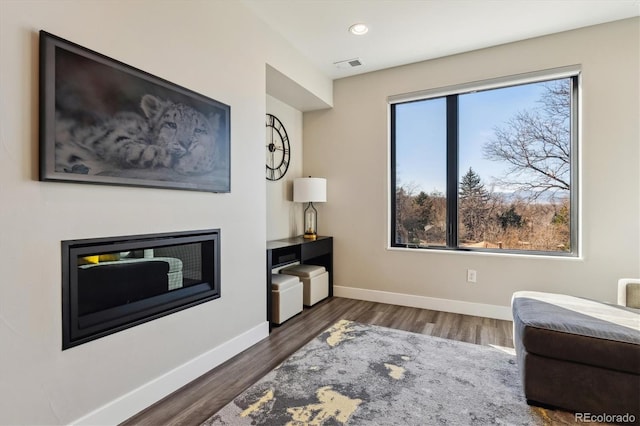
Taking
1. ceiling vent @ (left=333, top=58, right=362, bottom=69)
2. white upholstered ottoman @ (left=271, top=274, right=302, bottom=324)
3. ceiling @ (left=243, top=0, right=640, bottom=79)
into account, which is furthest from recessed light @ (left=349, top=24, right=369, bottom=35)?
white upholstered ottoman @ (left=271, top=274, right=302, bottom=324)

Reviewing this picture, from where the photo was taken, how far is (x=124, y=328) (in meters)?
1.70

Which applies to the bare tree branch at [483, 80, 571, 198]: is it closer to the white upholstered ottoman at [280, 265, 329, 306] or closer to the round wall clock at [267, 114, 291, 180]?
the white upholstered ottoman at [280, 265, 329, 306]

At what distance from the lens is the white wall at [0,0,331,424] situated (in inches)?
51.1

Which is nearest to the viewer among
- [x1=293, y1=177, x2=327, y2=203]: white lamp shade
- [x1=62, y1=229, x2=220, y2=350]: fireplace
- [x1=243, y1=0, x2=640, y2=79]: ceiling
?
[x1=62, y1=229, x2=220, y2=350]: fireplace

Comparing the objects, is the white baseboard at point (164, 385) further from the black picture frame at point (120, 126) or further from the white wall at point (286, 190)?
the white wall at point (286, 190)

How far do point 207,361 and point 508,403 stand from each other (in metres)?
1.86

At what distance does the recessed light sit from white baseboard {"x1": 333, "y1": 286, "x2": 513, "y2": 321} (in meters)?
2.72

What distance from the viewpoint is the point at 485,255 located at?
3287 mm

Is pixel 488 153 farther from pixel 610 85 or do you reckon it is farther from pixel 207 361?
pixel 207 361

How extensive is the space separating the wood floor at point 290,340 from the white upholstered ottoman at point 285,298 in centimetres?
9

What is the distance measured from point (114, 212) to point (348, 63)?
2.86 meters

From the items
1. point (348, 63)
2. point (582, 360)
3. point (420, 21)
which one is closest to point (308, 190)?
point (348, 63)

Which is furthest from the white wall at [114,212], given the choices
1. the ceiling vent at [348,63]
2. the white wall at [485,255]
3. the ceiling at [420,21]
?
the white wall at [485,255]

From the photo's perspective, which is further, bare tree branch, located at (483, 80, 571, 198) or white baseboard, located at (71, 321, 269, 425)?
bare tree branch, located at (483, 80, 571, 198)
